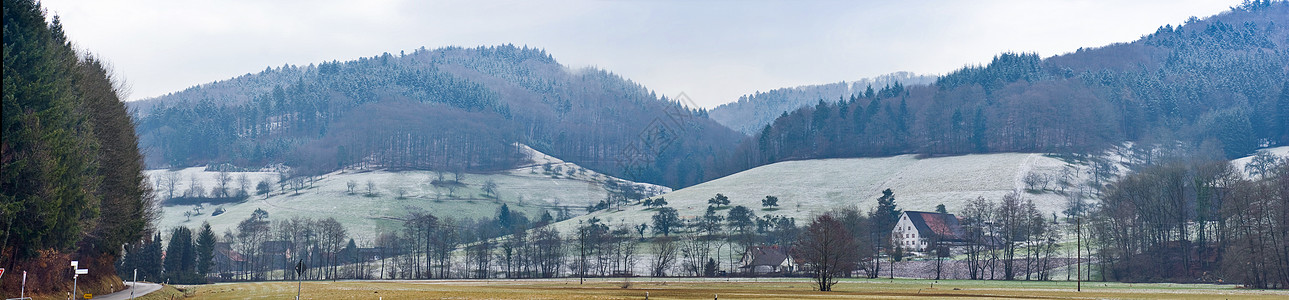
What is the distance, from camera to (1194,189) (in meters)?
110

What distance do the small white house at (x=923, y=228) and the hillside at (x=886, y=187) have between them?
47.9 feet

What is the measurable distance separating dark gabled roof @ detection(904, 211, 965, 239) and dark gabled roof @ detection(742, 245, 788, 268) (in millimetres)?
19892

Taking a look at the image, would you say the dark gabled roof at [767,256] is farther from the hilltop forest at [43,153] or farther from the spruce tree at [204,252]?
the hilltop forest at [43,153]

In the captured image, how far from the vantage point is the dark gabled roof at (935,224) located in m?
131

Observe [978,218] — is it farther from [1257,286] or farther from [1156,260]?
[1257,286]

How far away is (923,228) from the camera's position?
132 metres

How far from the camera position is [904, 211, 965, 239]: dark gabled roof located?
5152 inches

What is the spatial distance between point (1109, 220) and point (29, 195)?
99.2 metres

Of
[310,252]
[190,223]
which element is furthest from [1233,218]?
[190,223]

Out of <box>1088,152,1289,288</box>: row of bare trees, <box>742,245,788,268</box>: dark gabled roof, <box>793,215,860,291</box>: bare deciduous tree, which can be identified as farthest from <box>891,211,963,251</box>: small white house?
<box>793,215,860,291</box>: bare deciduous tree

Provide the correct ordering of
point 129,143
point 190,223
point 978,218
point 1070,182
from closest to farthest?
point 129,143 < point 978,218 < point 1070,182 < point 190,223

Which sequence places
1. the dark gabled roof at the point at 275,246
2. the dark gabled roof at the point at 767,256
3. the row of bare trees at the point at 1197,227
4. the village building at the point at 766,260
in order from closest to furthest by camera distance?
1. the row of bare trees at the point at 1197,227
2. the village building at the point at 766,260
3. the dark gabled roof at the point at 767,256
4. the dark gabled roof at the point at 275,246

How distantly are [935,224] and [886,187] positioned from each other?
146 feet

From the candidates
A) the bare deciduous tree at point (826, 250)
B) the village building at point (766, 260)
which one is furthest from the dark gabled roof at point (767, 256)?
the bare deciduous tree at point (826, 250)
